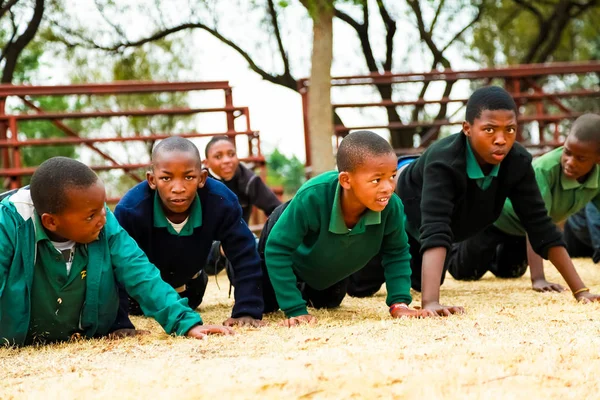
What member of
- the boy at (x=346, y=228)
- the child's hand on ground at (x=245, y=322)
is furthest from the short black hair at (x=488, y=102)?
the child's hand on ground at (x=245, y=322)

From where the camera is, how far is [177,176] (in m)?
4.02

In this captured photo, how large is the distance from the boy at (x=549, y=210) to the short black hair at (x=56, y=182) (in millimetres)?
2453

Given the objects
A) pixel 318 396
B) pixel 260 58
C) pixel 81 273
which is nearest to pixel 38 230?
pixel 81 273

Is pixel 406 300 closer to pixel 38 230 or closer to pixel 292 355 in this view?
pixel 292 355

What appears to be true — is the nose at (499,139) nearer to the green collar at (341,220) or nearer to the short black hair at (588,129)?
the green collar at (341,220)

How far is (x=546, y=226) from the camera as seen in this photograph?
4531 millimetres

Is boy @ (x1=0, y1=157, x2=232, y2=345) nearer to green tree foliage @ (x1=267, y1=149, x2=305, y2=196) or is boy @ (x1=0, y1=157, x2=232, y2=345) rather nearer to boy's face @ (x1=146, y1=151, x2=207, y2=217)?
boy's face @ (x1=146, y1=151, x2=207, y2=217)

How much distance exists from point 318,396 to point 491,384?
0.48m

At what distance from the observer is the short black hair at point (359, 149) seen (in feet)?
12.5

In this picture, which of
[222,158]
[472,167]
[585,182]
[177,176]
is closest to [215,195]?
[177,176]

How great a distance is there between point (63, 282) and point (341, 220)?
49.3 inches

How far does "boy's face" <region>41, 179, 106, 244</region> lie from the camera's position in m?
3.44

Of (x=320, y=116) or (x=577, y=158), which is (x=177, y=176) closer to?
(x=577, y=158)

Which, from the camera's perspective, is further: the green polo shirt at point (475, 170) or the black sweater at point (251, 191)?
the black sweater at point (251, 191)
